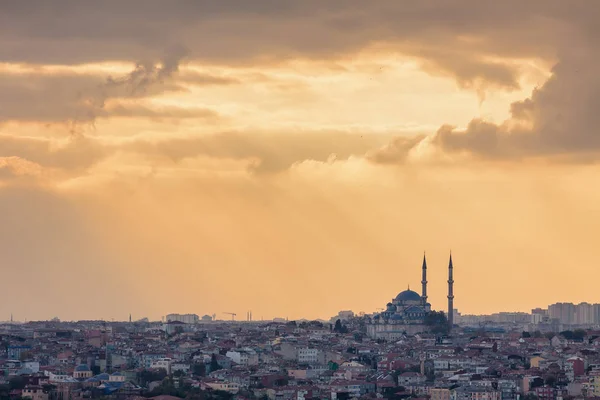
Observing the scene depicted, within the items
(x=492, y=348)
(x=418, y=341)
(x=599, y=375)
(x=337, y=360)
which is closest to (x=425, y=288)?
(x=418, y=341)

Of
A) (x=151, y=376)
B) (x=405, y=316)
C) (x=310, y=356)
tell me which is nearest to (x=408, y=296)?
(x=405, y=316)

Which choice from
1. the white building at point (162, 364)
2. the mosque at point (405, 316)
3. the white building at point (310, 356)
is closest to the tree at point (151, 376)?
the white building at point (162, 364)

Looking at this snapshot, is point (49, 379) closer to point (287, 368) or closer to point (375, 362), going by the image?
point (287, 368)

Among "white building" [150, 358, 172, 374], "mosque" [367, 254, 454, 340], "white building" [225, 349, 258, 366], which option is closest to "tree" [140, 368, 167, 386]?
"white building" [150, 358, 172, 374]

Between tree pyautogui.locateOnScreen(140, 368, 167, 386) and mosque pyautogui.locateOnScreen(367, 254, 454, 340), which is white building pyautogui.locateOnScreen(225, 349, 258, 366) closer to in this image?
tree pyautogui.locateOnScreen(140, 368, 167, 386)

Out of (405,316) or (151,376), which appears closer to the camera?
(151,376)

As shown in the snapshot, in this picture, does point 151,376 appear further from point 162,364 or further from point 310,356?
point 310,356

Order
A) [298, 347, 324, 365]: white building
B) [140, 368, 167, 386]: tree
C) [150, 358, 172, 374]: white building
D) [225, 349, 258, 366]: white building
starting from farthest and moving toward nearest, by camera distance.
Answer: [298, 347, 324, 365]: white building
[225, 349, 258, 366]: white building
[150, 358, 172, 374]: white building
[140, 368, 167, 386]: tree

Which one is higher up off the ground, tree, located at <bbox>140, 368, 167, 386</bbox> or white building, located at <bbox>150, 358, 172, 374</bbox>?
white building, located at <bbox>150, 358, 172, 374</bbox>
